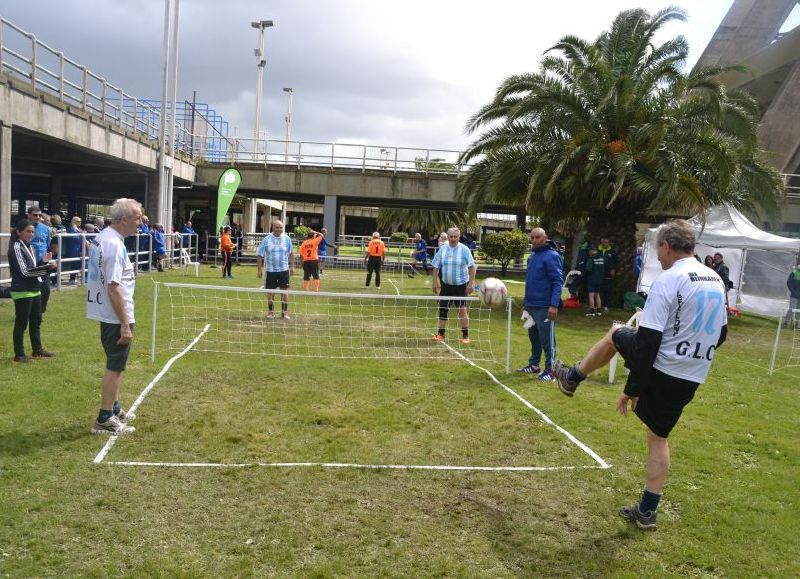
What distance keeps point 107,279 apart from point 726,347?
11.9 m

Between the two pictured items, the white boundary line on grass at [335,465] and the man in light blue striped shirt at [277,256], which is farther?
the man in light blue striped shirt at [277,256]

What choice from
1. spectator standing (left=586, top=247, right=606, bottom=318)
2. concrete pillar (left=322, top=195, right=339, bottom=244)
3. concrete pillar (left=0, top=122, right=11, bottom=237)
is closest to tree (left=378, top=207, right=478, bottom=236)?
concrete pillar (left=322, top=195, right=339, bottom=244)

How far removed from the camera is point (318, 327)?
1163 centimetres

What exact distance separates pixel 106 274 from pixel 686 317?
14.3ft

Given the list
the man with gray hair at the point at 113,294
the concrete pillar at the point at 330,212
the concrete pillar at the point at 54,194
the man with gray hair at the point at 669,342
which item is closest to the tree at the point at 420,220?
the concrete pillar at the point at 330,212

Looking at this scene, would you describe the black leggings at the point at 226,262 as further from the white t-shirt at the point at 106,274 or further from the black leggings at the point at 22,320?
the white t-shirt at the point at 106,274

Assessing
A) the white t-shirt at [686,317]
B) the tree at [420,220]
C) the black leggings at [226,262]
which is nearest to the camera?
the white t-shirt at [686,317]

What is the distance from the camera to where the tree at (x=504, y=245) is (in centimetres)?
3106

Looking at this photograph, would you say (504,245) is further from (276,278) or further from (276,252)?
(276,252)

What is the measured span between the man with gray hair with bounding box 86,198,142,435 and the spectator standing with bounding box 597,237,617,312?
1298 centimetres

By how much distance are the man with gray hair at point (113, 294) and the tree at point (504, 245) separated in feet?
87.9

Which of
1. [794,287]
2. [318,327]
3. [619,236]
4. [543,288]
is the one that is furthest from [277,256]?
[794,287]

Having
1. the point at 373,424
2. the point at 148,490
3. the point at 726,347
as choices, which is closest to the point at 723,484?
the point at 373,424

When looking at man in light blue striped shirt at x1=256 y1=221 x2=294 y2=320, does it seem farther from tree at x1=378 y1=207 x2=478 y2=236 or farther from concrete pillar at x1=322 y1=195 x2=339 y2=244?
tree at x1=378 y1=207 x2=478 y2=236
